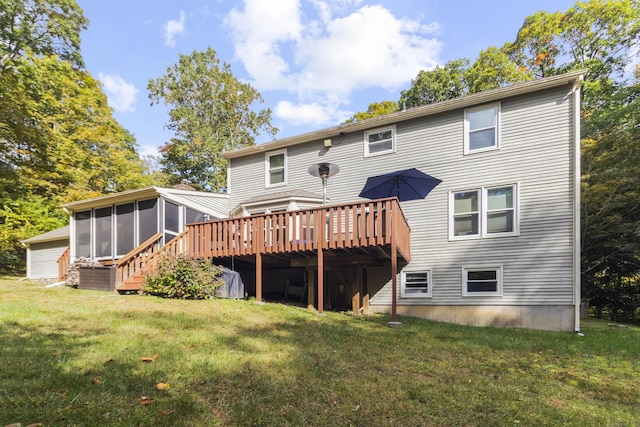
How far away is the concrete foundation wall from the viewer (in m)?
8.25

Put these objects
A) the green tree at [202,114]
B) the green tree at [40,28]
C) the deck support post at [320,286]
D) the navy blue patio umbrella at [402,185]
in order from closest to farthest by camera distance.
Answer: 1. the deck support post at [320,286]
2. the navy blue patio umbrella at [402,185]
3. the green tree at [40,28]
4. the green tree at [202,114]

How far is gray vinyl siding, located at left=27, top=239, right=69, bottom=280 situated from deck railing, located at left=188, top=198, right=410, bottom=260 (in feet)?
29.5

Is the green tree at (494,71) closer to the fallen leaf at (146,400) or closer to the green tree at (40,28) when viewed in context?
the fallen leaf at (146,400)

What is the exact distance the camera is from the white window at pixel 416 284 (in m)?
9.82

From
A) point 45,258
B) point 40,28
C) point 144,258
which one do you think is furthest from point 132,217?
point 40,28

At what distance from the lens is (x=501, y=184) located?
9172 mm

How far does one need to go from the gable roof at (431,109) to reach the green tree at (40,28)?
14120mm

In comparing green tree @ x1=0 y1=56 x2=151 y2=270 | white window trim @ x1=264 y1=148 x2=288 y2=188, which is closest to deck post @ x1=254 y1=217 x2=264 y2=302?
white window trim @ x1=264 y1=148 x2=288 y2=188

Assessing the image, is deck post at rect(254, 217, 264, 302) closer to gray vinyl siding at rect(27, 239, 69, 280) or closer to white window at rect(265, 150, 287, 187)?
white window at rect(265, 150, 287, 187)

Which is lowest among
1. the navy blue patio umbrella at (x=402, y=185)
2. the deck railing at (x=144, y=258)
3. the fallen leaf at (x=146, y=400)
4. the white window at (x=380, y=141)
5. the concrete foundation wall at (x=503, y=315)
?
the concrete foundation wall at (x=503, y=315)

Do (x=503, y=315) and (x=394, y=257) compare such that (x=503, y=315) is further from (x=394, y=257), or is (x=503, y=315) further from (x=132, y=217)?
(x=132, y=217)

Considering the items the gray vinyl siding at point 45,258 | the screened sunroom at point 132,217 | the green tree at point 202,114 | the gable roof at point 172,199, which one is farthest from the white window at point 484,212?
the green tree at point 202,114

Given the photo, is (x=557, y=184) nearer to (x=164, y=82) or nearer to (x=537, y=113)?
(x=537, y=113)

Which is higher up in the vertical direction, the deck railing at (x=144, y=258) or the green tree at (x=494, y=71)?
the green tree at (x=494, y=71)
